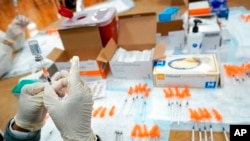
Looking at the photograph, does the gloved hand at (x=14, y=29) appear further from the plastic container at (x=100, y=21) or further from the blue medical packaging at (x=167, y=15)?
the blue medical packaging at (x=167, y=15)

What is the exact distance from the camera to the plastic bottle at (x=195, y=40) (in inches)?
40.7

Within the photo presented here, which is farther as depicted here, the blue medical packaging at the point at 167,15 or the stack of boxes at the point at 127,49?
the blue medical packaging at the point at 167,15

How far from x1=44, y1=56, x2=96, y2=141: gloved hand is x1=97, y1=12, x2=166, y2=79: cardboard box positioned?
420mm

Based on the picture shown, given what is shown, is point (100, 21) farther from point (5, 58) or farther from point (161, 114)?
point (5, 58)

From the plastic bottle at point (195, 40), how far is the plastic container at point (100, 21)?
0.42 m

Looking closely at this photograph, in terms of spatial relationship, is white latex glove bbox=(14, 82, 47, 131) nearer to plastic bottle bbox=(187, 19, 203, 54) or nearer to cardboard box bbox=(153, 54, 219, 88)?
cardboard box bbox=(153, 54, 219, 88)

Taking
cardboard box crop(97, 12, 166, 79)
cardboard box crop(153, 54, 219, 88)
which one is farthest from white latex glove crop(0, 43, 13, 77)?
cardboard box crop(153, 54, 219, 88)

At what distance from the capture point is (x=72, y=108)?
610 mm

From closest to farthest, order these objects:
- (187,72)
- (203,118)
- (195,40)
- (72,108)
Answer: (72,108), (203,118), (187,72), (195,40)

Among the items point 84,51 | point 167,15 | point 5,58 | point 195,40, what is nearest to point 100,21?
point 84,51

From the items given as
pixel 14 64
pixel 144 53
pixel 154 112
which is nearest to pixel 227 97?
pixel 154 112

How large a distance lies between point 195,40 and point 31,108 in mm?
796

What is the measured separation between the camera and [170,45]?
124cm

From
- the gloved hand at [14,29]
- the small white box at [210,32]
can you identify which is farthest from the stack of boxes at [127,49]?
the gloved hand at [14,29]
